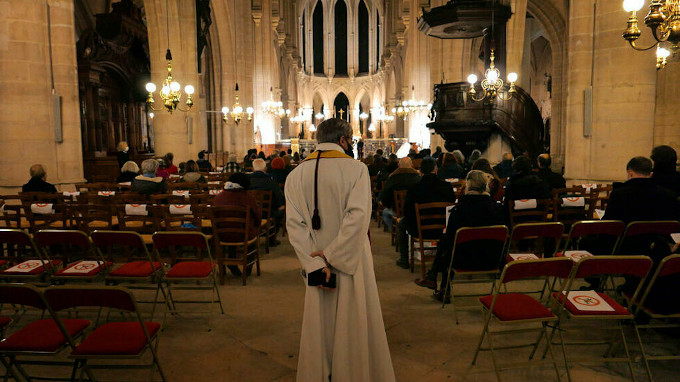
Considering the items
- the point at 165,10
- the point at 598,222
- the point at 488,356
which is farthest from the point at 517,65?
the point at 488,356

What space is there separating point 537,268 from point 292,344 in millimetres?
2179

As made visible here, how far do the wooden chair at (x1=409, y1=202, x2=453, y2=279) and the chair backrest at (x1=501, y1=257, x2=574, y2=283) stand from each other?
2442 millimetres

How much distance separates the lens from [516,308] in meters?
3.43

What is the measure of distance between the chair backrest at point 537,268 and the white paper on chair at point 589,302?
1.11 ft

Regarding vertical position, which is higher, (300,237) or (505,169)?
(505,169)

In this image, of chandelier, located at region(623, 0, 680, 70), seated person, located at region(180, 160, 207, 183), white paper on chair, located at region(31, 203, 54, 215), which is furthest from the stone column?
chandelier, located at region(623, 0, 680, 70)

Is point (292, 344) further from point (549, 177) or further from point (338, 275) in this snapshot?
point (549, 177)

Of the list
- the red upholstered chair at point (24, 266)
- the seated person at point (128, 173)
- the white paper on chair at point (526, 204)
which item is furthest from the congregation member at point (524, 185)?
the seated person at point (128, 173)

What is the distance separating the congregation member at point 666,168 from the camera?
5059mm

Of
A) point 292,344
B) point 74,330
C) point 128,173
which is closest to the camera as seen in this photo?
point 74,330

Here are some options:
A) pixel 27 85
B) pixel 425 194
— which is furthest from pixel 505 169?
pixel 27 85

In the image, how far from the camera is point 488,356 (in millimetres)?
3932

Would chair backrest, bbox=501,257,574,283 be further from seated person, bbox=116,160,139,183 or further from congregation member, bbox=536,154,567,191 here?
seated person, bbox=116,160,139,183

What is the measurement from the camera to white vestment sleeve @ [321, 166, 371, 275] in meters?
2.80
